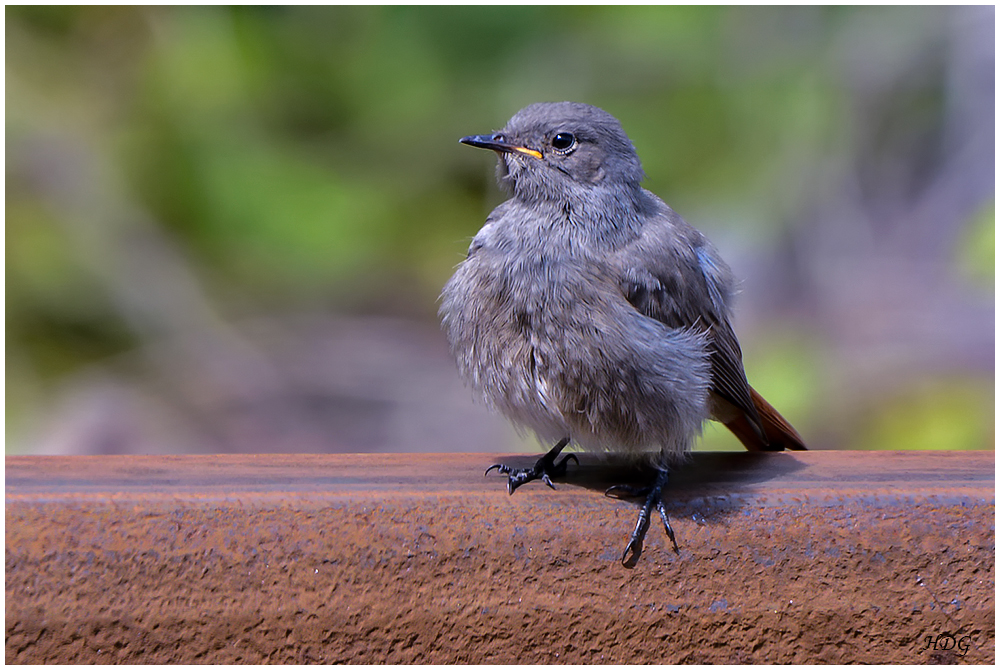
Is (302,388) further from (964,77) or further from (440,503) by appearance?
(964,77)

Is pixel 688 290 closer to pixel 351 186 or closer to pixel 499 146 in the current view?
pixel 499 146

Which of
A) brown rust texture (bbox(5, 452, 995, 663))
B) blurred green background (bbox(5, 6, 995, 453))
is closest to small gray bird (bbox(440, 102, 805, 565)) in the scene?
brown rust texture (bbox(5, 452, 995, 663))

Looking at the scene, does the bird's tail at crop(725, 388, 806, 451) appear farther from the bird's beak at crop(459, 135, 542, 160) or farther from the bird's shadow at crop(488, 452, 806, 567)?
the bird's beak at crop(459, 135, 542, 160)

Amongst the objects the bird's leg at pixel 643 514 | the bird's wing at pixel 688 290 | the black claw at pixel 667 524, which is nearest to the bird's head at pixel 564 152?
the bird's wing at pixel 688 290

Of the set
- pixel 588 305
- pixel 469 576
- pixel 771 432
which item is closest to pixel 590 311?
pixel 588 305

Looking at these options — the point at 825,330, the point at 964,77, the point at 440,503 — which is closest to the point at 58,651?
the point at 440,503

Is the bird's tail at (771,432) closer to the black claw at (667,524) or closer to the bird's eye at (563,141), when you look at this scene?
the black claw at (667,524)
